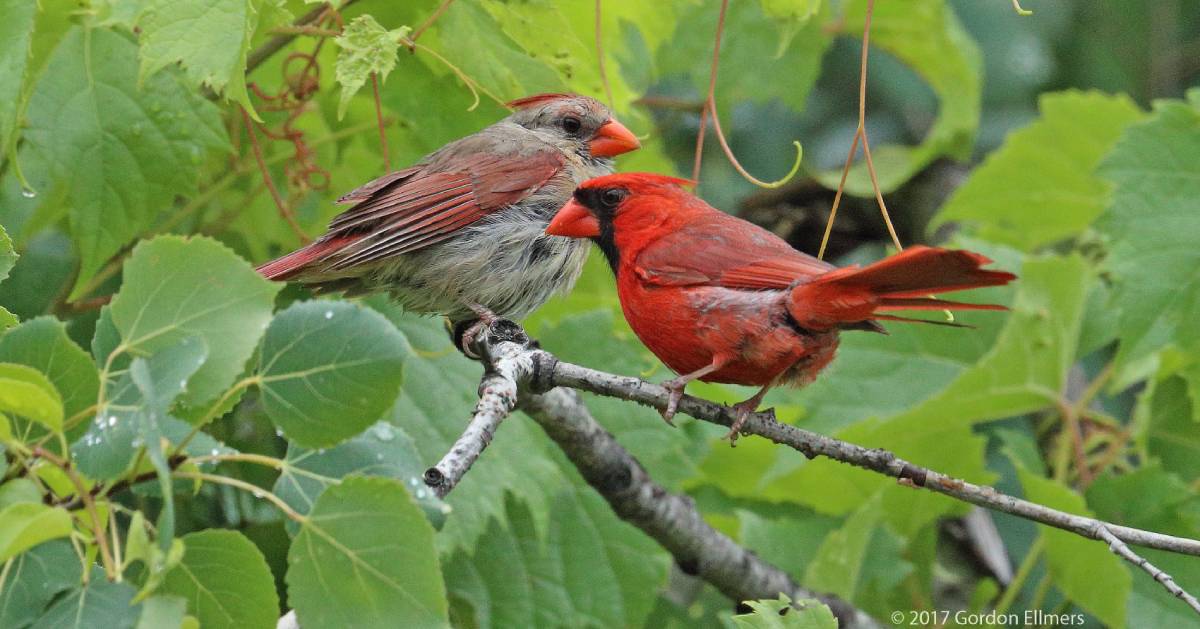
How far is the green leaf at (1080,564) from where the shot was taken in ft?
11.8

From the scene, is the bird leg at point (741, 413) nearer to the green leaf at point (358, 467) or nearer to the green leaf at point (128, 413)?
the green leaf at point (358, 467)

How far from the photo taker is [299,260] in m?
3.30

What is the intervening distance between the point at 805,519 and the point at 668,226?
66.2 inches

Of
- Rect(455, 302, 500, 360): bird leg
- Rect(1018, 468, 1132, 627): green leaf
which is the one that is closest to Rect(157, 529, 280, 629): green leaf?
Rect(455, 302, 500, 360): bird leg

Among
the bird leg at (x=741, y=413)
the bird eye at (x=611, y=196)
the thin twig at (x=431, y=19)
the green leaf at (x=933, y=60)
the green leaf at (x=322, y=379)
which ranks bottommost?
the green leaf at (x=933, y=60)

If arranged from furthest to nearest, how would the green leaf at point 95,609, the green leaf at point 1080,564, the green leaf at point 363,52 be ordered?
the green leaf at point 1080,564
the green leaf at point 363,52
the green leaf at point 95,609

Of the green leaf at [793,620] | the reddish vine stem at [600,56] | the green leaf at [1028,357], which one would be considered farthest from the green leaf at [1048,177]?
the green leaf at [793,620]

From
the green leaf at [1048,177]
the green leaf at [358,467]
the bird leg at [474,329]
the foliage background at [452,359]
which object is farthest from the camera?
the green leaf at [1048,177]

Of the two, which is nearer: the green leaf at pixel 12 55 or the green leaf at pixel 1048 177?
the green leaf at pixel 12 55

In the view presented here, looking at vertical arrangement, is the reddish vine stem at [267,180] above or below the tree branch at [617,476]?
above

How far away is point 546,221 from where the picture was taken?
3.65 meters

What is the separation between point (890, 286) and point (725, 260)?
545 mm

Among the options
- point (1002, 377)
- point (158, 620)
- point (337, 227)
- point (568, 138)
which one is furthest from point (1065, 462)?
point (158, 620)

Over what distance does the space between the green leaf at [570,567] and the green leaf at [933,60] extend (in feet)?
6.57
